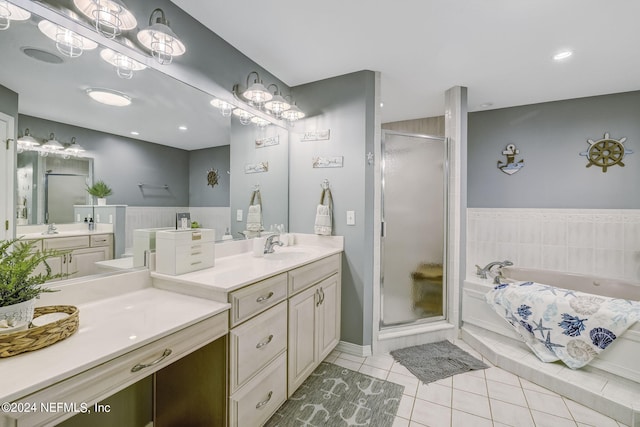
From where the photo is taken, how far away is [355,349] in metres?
2.32

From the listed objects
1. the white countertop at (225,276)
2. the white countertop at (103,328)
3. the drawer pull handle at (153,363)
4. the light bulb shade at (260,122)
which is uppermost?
the light bulb shade at (260,122)

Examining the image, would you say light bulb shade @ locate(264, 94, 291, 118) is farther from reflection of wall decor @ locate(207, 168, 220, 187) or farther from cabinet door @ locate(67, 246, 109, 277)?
cabinet door @ locate(67, 246, 109, 277)

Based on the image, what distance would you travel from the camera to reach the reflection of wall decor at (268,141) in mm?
2309

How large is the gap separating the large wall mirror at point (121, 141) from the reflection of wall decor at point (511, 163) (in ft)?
10.0

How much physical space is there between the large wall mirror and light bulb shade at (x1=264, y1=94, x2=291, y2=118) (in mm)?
294

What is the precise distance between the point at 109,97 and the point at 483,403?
9.26 ft

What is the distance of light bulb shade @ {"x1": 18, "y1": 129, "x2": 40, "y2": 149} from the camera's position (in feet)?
3.50

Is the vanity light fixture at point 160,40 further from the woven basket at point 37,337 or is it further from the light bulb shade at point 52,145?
the woven basket at point 37,337

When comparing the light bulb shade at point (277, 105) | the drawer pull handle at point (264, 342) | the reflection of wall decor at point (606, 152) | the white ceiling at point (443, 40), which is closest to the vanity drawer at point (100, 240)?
the drawer pull handle at point (264, 342)

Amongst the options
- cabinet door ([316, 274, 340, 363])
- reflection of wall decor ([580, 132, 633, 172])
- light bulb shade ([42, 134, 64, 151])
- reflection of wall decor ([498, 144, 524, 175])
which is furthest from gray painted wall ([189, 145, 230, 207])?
reflection of wall decor ([580, 132, 633, 172])

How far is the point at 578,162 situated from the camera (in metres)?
2.96

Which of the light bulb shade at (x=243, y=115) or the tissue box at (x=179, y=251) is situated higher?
the light bulb shade at (x=243, y=115)

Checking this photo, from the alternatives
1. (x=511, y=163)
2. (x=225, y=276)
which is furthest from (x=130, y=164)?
(x=511, y=163)

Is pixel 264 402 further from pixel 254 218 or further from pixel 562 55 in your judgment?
pixel 562 55
